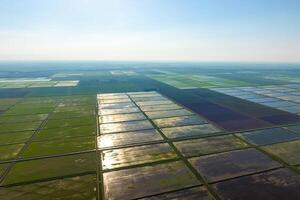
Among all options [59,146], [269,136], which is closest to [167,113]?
[269,136]

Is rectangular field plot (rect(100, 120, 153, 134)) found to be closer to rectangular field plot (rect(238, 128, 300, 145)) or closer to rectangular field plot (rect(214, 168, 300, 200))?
rectangular field plot (rect(238, 128, 300, 145))

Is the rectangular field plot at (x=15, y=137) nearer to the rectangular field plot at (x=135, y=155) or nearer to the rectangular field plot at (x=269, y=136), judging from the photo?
the rectangular field plot at (x=135, y=155)

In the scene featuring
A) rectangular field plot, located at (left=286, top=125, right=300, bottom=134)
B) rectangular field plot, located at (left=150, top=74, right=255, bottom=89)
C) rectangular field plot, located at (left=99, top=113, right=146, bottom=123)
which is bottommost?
rectangular field plot, located at (left=99, top=113, right=146, bottom=123)

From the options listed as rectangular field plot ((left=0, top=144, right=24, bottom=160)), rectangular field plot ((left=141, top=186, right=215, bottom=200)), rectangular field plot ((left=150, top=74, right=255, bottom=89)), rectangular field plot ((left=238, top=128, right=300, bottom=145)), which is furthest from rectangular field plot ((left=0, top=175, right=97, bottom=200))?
rectangular field plot ((left=150, top=74, right=255, bottom=89))

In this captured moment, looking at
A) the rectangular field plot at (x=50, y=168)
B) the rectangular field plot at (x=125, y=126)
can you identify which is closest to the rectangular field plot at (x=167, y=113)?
the rectangular field plot at (x=125, y=126)

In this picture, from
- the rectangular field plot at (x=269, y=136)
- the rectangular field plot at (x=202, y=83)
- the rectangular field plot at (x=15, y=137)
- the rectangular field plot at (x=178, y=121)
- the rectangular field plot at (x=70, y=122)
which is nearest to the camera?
the rectangular field plot at (x=269, y=136)

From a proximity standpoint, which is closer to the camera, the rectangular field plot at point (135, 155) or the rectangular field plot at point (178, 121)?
the rectangular field plot at point (135, 155)
